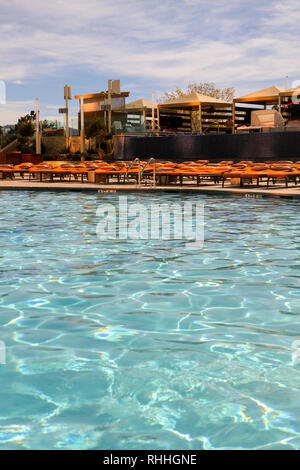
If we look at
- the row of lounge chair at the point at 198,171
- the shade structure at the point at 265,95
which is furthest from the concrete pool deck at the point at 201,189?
the shade structure at the point at 265,95

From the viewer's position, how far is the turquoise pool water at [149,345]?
2.67 meters

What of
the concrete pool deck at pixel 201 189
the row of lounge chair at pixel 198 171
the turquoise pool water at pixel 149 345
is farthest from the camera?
the row of lounge chair at pixel 198 171

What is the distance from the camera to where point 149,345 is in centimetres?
378

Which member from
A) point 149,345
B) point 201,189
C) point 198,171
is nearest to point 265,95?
point 198,171

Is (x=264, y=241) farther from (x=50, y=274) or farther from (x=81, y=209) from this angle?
(x=81, y=209)

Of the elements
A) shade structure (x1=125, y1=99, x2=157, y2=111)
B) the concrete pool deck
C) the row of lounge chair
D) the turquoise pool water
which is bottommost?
the turquoise pool water

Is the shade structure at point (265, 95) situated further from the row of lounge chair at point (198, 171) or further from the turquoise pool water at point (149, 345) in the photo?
the turquoise pool water at point (149, 345)

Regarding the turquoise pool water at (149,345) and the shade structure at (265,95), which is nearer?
the turquoise pool water at (149,345)

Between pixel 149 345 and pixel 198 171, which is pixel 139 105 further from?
pixel 149 345

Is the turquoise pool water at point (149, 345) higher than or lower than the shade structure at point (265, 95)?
lower

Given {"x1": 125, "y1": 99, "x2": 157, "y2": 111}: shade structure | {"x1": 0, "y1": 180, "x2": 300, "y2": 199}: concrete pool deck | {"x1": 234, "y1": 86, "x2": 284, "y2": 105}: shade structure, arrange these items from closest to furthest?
{"x1": 0, "y1": 180, "x2": 300, "y2": 199}: concrete pool deck → {"x1": 234, "y1": 86, "x2": 284, "y2": 105}: shade structure → {"x1": 125, "y1": 99, "x2": 157, "y2": 111}: shade structure

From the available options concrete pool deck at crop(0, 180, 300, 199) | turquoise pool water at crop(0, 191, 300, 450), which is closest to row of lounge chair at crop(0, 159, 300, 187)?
concrete pool deck at crop(0, 180, 300, 199)

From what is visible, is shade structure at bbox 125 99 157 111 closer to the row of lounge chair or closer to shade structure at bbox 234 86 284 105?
shade structure at bbox 234 86 284 105

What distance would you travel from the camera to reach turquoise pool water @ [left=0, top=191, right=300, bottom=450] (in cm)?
267
